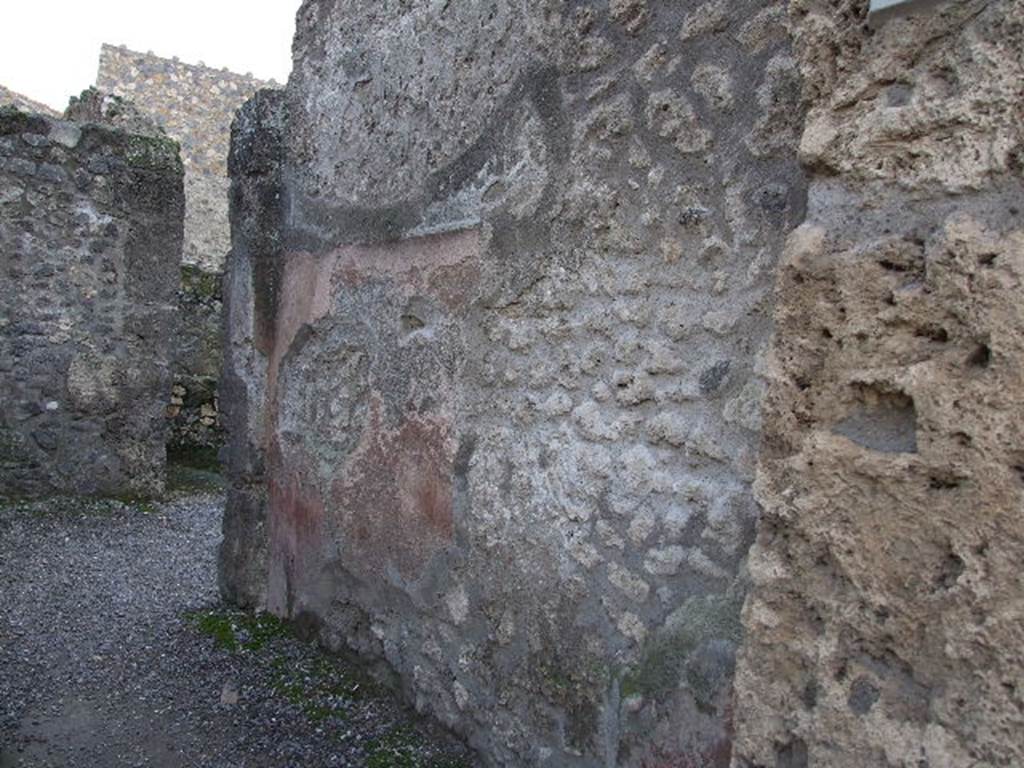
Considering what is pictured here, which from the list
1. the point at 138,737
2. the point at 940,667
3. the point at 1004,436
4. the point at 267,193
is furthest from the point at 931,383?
the point at 267,193

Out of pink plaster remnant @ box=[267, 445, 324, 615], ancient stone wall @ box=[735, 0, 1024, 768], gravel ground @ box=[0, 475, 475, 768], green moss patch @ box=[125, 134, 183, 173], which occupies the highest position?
green moss patch @ box=[125, 134, 183, 173]

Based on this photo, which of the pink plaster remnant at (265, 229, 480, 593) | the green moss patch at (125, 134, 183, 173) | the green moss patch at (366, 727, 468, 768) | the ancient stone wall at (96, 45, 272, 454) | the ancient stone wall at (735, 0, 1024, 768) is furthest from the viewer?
the ancient stone wall at (96, 45, 272, 454)

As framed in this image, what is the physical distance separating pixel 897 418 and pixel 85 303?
658cm

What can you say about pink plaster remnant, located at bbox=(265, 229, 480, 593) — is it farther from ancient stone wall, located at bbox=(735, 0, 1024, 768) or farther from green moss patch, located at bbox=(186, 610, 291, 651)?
ancient stone wall, located at bbox=(735, 0, 1024, 768)

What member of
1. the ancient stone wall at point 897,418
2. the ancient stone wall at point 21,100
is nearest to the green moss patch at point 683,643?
the ancient stone wall at point 897,418

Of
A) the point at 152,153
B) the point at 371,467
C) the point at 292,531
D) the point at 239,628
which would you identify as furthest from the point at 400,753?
the point at 152,153

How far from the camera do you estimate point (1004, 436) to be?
3.42ft

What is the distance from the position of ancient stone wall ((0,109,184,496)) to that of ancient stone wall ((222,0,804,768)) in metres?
3.52

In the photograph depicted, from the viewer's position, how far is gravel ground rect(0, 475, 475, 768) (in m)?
2.87

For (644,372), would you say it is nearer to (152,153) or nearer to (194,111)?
(152,153)

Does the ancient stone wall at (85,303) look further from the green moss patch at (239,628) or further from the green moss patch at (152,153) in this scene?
the green moss patch at (239,628)

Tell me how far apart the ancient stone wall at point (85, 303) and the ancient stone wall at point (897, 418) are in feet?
20.8

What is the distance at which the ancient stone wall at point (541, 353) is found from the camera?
199 cm

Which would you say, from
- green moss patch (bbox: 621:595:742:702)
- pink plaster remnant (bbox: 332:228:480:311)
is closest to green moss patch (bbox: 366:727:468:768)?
green moss patch (bbox: 621:595:742:702)
